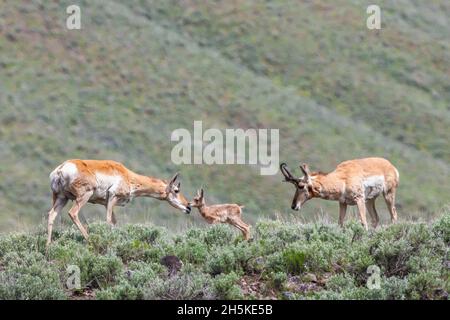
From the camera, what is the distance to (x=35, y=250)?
1410cm

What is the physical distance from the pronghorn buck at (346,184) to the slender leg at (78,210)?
3.29 metres

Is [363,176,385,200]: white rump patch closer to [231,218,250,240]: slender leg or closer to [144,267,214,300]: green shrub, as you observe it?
[231,218,250,240]: slender leg

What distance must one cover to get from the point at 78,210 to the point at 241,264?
13.3 feet

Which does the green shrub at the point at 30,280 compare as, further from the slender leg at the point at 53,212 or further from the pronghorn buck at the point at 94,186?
the pronghorn buck at the point at 94,186

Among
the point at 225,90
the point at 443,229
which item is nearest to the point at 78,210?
the point at 443,229

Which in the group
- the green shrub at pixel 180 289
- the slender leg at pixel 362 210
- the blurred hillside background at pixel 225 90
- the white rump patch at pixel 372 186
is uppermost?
the blurred hillside background at pixel 225 90

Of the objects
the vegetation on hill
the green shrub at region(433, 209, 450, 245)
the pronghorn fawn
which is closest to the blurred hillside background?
the pronghorn fawn

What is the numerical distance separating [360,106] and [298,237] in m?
43.8

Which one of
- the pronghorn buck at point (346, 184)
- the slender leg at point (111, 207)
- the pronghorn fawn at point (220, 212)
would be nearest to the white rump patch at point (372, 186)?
the pronghorn buck at point (346, 184)

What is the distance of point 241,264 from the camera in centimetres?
1291

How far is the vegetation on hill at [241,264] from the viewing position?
1171 centimetres

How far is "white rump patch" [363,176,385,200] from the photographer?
17478 mm
